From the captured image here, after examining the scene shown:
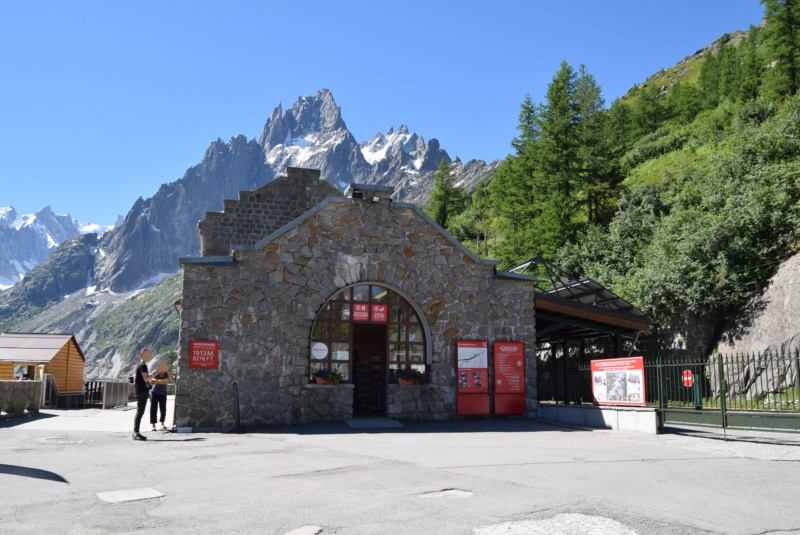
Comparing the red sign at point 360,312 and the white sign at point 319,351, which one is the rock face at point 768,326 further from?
the white sign at point 319,351

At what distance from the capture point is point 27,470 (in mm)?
8305

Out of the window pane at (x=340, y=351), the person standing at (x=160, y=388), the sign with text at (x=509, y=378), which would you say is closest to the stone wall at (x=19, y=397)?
the person standing at (x=160, y=388)

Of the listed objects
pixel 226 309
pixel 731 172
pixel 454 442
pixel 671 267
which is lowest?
pixel 454 442

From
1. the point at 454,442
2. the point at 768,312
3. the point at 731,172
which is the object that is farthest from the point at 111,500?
the point at 731,172

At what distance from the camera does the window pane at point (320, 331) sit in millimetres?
16359

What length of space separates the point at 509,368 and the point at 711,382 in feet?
21.2

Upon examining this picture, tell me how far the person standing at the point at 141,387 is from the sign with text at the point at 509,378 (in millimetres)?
9051

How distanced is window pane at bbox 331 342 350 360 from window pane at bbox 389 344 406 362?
1.19m

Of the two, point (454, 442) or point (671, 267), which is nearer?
point (454, 442)

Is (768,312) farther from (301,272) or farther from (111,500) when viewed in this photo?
(111,500)

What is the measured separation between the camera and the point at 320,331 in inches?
647

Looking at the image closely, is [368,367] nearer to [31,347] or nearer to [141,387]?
[141,387]

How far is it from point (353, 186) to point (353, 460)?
8861mm

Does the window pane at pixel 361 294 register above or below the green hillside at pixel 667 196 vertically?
below
